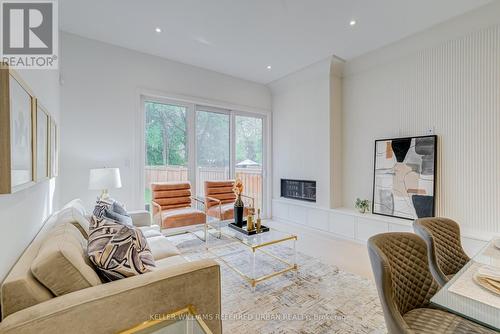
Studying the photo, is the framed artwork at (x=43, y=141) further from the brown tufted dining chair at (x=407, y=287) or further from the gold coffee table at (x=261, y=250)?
the brown tufted dining chair at (x=407, y=287)

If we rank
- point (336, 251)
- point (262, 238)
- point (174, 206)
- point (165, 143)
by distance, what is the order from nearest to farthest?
point (262, 238), point (336, 251), point (174, 206), point (165, 143)

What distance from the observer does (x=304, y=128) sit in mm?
4543

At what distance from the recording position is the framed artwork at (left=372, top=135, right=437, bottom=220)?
3.10 metres

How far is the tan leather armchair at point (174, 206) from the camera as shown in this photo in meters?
3.20

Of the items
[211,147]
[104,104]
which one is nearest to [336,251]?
[211,147]

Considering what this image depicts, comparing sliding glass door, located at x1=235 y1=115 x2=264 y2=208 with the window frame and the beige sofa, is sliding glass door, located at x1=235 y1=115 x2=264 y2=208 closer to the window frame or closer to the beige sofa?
the window frame

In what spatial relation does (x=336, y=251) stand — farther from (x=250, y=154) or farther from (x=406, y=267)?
(x=250, y=154)

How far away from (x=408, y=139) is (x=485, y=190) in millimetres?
1024

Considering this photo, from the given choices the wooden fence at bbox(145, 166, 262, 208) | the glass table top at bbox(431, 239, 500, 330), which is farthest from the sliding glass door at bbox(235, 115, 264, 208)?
the glass table top at bbox(431, 239, 500, 330)

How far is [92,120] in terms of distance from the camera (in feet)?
10.9

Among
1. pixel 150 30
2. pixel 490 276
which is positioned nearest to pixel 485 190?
pixel 490 276

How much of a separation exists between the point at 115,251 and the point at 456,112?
12.9ft

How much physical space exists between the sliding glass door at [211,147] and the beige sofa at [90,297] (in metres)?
3.07

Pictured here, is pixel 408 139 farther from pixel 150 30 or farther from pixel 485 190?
pixel 150 30
